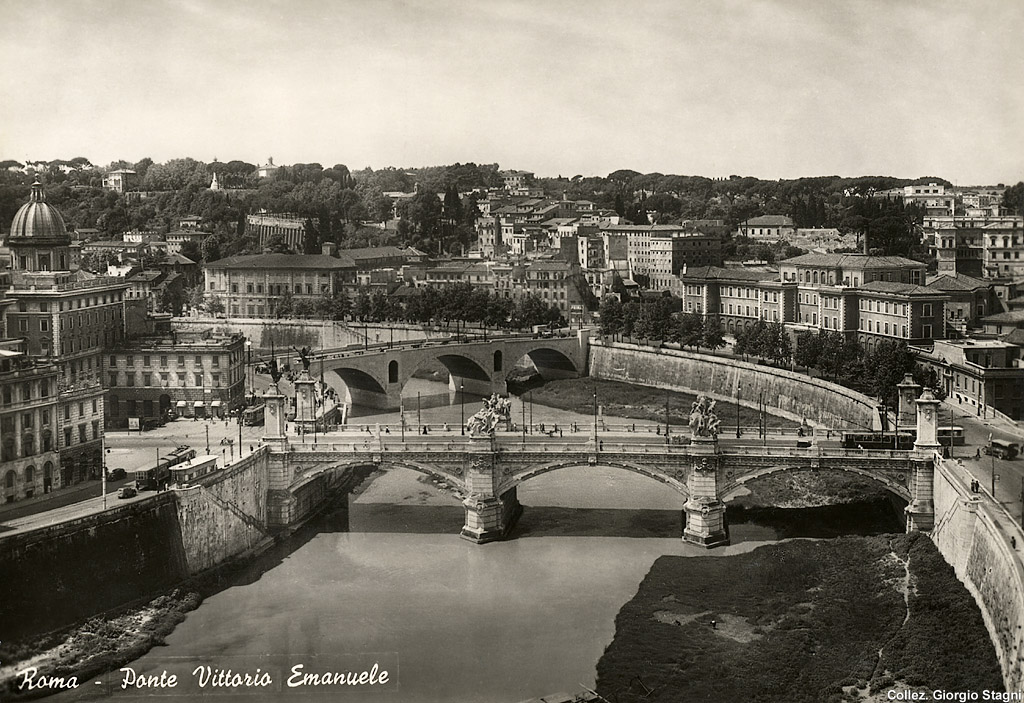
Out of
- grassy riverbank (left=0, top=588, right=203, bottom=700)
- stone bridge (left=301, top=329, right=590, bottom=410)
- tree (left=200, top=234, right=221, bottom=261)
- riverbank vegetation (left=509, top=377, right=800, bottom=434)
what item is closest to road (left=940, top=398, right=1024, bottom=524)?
riverbank vegetation (left=509, top=377, right=800, bottom=434)

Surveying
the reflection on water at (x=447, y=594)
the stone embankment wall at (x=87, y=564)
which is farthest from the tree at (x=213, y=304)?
the stone embankment wall at (x=87, y=564)

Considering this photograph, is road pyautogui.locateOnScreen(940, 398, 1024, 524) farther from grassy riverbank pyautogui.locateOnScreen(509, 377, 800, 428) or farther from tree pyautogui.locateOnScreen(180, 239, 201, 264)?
tree pyautogui.locateOnScreen(180, 239, 201, 264)

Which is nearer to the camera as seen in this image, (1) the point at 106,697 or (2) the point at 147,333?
(1) the point at 106,697

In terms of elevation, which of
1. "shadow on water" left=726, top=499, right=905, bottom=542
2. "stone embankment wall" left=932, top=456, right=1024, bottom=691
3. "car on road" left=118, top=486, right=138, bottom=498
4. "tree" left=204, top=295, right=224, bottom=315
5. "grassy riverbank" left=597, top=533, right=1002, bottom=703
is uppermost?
"tree" left=204, top=295, right=224, bottom=315

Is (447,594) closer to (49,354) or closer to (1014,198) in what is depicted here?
(49,354)

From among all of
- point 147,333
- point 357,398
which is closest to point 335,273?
point 357,398

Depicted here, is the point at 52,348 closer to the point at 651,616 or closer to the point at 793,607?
the point at 651,616
